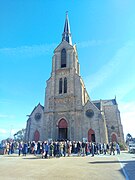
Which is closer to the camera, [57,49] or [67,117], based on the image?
[67,117]

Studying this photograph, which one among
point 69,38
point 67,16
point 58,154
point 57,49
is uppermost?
point 67,16

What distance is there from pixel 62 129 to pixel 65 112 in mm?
3697

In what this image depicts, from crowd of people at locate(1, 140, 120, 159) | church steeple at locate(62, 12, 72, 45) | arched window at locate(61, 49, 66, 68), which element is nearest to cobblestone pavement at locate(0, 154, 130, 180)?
crowd of people at locate(1, 140, 120, 159)

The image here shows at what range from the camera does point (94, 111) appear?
92.4 feet

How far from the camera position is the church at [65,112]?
27.1 metres

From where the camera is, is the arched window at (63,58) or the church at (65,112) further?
the arched window at (63,58)

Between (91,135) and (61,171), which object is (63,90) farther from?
(61,171)

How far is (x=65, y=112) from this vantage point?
28.6 meters

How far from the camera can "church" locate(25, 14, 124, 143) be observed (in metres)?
27.1

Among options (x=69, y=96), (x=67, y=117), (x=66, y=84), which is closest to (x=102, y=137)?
(x=67, y=117)

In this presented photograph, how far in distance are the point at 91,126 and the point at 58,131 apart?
6327mm

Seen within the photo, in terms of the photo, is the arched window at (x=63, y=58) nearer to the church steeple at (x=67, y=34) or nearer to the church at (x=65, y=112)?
the church at (x=65, y=112)

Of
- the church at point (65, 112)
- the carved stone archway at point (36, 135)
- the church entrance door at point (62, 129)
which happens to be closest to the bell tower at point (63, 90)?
the church at point (65, 112)

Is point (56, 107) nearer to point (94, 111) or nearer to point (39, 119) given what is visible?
point (39, 119)
